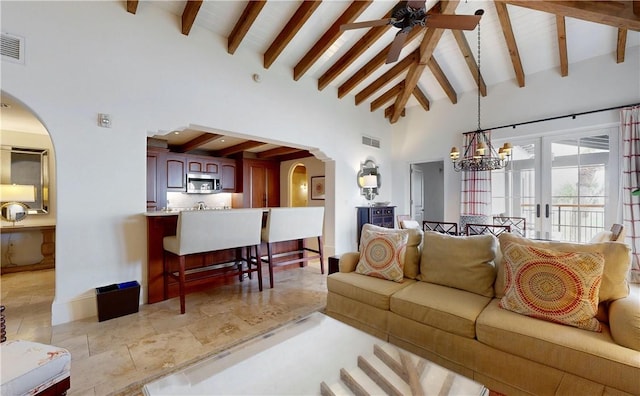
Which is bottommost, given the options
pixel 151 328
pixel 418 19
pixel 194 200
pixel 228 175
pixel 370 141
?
pixel 151 328

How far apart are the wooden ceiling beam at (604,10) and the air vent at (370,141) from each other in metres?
3.34

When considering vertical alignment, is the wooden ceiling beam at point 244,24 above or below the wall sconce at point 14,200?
above

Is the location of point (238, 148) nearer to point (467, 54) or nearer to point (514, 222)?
point (467, 54)

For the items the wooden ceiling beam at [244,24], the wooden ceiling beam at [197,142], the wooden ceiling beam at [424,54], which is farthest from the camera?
the wooden ceiling beam at [197,142]

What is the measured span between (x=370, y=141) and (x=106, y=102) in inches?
181

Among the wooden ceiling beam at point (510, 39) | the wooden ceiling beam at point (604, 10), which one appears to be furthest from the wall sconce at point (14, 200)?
the wooden ceiling beam at point (604, 10)

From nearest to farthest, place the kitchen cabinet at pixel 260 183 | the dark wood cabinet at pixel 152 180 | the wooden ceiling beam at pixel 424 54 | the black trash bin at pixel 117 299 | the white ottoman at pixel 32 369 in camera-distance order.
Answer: the white ottoman at pixel 32 369, the black trash bin at pixel 117 299, the wooden ceiling beam at pixel 424 54, the dark wood cabinet at pixel 152 180, the kitchen cabinet at pixel 260 183

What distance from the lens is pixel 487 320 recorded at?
1642mm

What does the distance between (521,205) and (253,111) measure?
16.0 feet

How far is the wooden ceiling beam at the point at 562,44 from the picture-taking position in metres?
3.64

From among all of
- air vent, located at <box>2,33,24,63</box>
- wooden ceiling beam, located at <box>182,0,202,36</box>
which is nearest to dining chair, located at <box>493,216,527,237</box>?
wooden ceiling beam, located at <box>182,0,202,36</box>

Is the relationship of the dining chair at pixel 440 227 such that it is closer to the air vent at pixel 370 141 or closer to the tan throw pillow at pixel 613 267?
the air vent at pixel 370 141

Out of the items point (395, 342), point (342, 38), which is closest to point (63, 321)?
point (395, 342)

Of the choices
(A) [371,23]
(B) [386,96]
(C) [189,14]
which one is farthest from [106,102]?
(B) [386,96]
